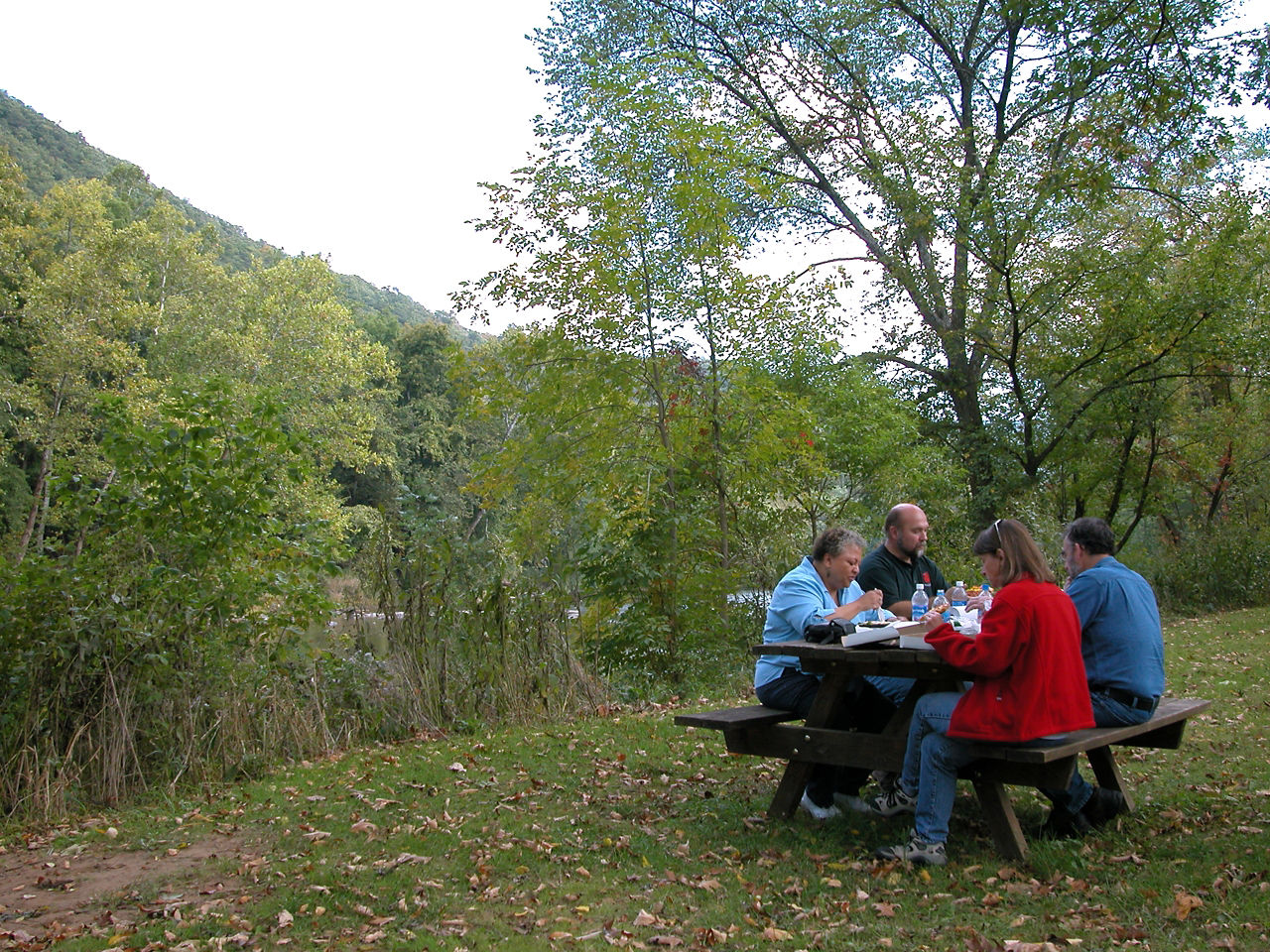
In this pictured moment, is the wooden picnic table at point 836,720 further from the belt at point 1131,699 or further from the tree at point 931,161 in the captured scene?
the tree at point 931,161

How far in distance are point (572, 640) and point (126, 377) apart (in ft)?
80.4

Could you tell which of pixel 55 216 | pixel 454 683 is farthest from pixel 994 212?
pixel 55 216

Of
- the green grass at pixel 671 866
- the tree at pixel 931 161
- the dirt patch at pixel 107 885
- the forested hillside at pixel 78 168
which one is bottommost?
the dirt patch at pixel 107 885

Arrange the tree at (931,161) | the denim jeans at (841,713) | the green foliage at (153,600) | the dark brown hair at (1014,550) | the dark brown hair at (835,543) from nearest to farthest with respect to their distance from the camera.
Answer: the dark brown hair at (1014,550)
the denim jeans at (841,713)
the dark brown hair at (835,543)
the green foliage at (153,600)
the tree at (931,161)

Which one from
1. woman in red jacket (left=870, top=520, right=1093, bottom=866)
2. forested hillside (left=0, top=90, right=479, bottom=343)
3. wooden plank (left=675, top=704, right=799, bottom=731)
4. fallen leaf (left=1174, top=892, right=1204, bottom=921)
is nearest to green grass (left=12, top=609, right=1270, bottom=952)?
fallen leaf (left=1174, top=892, right=1204, bottom=921)

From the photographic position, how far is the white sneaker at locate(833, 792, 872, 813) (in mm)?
5207

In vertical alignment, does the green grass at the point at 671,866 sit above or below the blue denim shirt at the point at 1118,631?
below

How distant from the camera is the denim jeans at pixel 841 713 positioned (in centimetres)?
522

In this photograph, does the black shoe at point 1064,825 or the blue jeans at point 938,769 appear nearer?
the blue jeans at point 938,769

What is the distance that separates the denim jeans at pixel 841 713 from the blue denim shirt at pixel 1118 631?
1.03m

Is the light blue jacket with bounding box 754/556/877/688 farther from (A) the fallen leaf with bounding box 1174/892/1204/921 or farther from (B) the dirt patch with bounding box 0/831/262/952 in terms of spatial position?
(B) the dirt patch with bounding box 0/831/262/952

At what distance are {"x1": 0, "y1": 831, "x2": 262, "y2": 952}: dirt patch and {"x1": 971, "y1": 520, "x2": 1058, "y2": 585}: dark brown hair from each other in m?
3.50

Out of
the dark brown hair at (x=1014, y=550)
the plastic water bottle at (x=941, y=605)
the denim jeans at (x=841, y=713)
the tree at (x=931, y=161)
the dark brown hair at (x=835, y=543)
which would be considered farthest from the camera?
the tree at (x=931, y=161)

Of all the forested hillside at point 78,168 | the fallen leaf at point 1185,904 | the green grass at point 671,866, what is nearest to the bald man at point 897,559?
the green grass at point 671,866
